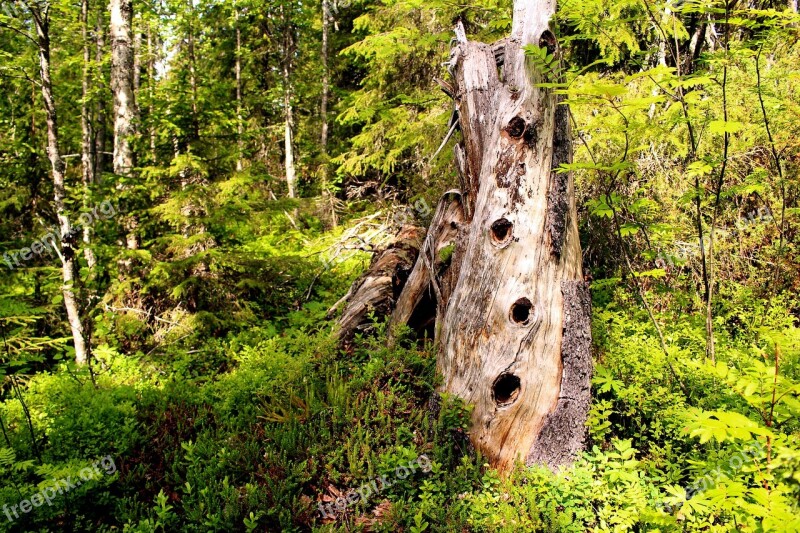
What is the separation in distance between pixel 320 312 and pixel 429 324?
239 centimetres

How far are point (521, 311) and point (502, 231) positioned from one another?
810mm

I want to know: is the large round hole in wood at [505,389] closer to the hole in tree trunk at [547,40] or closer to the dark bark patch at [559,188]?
the dark bark patch at [559,188]

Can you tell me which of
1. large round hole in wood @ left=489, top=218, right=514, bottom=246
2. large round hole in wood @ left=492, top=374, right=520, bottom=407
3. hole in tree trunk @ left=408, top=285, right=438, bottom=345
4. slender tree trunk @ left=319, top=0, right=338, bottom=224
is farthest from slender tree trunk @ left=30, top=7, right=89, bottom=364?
slender tree trunk @ left=319, top=0, right=338, bottom=224

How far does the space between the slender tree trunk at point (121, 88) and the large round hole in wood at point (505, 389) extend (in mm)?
6490

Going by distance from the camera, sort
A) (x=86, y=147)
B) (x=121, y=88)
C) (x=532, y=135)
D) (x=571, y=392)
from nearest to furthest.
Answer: (x=571, y=392)
(x=532, y=135)
(x=121, y=88)
(x=86, y=147)

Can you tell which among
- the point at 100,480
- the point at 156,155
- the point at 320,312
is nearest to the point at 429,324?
the point at 320,312

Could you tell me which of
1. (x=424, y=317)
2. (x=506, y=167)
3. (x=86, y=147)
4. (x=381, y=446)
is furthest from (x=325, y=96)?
(x=381, y=446)

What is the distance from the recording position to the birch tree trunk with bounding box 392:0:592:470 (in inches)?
161

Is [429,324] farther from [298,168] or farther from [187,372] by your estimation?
[298,168]

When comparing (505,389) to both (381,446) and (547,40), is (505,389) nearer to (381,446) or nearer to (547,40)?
(381,446)

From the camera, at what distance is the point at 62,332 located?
22.4ft

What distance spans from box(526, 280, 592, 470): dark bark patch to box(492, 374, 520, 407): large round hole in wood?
354mm

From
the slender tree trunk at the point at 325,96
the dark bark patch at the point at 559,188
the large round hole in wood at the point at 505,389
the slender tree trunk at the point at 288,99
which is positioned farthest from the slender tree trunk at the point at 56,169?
the slender tree trunk at the point at 288,99

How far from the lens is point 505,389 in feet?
13.9
